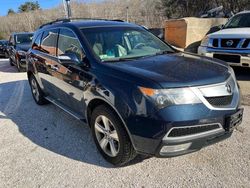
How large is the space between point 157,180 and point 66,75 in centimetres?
203

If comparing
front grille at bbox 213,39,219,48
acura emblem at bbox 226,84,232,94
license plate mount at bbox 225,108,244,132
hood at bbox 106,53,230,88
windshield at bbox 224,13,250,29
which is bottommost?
license plate mount at bbox 225,108,244,132

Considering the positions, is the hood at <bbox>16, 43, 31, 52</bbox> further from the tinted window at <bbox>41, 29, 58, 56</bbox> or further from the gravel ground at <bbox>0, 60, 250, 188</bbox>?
the gravel ground at <bbox>0, 60, 250, 188</bbox>

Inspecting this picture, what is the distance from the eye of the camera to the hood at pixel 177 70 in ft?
9.09

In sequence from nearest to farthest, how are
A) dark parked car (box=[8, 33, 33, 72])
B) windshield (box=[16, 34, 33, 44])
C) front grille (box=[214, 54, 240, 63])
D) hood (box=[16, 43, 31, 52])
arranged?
front grille (box=[214, 54, 240, 63]) < dark parked car (box=[8, 33, 33, 72]) < hood (box=[16, 43, 31, 52]) < windshield (box=[16, 34, 33, 44])

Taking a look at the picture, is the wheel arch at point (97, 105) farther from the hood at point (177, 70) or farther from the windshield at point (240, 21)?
the windshield at point (240, 21)

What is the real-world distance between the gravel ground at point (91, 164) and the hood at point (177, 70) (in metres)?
1.04

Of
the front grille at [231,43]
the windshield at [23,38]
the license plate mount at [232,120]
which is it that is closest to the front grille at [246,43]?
the front grille at [231,43]

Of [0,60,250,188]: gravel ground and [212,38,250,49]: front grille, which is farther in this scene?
[212,38,250,49]: front grille

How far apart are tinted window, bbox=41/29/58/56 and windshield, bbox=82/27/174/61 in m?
0.95

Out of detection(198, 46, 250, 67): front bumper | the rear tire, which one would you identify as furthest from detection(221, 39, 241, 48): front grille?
the rear tire

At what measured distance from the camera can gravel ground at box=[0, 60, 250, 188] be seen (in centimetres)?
299

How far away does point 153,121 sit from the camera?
2.67 meters

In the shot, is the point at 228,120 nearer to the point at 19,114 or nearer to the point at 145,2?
the point at 19,114

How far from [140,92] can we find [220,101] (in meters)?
0.88
